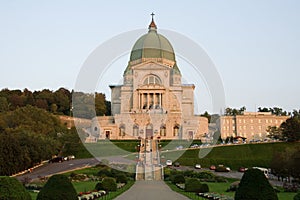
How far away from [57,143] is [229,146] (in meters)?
23.8

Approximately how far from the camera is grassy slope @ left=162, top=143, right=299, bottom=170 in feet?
161

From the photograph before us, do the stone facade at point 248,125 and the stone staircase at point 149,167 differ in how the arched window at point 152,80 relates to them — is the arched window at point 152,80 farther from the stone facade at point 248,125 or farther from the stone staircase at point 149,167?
the stone staircase at point 149,167

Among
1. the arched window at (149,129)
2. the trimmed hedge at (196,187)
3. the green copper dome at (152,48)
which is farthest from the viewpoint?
the green copper dome at (152,48)

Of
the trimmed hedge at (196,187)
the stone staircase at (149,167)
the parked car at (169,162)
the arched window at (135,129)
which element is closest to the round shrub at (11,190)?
the trimmed hedge at (196,187)

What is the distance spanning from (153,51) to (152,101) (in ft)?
43.5

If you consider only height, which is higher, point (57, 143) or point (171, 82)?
point (171, 82)

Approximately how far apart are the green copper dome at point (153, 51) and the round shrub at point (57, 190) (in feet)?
251

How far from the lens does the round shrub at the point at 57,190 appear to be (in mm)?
15180

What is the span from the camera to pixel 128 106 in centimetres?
8806

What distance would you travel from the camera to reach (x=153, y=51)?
9306 centimetres

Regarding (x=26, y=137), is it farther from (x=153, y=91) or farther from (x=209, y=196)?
(x=153, y=91)

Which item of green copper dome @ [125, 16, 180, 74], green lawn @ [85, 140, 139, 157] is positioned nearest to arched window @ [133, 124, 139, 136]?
green lawn @ [85, 140, 139, 157]

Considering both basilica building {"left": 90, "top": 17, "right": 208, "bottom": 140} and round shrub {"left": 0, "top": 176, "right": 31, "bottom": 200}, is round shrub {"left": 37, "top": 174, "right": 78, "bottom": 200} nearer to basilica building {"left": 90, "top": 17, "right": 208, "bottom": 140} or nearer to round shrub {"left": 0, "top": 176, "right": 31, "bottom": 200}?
round shrub {"left": 0, "top": 176, "right": 31, "bottom": 200}

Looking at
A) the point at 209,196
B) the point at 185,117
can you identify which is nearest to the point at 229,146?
the point at 185,117
